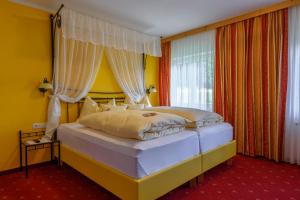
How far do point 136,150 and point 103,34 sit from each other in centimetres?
246

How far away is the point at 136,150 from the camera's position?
1.87 metres

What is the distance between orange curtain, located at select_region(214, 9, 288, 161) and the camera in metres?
3.27

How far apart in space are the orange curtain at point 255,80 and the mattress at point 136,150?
1603 mm

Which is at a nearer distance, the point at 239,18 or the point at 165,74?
the point at 239,18

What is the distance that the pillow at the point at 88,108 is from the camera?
11.6 feet

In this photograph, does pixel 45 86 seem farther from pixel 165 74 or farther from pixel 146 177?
pixel 165 74

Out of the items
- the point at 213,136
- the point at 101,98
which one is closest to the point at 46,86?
the point at 101,98

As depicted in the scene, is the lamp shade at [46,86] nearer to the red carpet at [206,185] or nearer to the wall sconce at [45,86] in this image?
the wall sconce at [45,86]

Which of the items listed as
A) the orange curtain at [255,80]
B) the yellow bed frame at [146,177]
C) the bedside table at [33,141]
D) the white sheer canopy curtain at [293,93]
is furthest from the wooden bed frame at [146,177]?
the white sheer canopy curtain at [293,93]

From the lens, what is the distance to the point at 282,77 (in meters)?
3.23

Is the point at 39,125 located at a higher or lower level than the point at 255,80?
lower

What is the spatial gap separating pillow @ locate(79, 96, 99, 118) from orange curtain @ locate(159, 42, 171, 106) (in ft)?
6.77

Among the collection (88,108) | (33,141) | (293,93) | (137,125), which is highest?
(293,93)

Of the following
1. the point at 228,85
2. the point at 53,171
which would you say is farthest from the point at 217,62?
the point at 53,171
